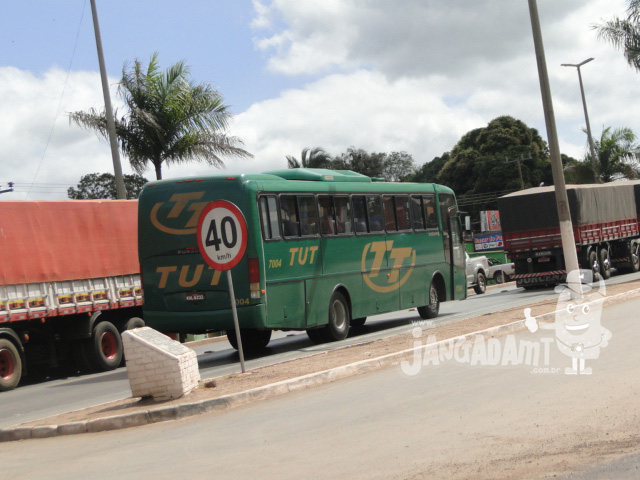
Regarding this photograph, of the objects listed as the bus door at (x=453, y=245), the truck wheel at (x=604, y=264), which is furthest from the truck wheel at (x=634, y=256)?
the bus door at (x=453, y=245)

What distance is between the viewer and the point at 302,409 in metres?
9.81

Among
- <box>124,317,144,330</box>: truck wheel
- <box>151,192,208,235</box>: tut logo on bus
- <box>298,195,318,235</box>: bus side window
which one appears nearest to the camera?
<box>151,192,208,235</box>: tut logo on bus

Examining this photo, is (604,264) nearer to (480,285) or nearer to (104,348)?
(480,285)

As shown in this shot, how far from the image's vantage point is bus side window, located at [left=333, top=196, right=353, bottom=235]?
18688 mm

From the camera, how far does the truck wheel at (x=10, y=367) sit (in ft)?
52.3

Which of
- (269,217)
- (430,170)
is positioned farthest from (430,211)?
(430,170)

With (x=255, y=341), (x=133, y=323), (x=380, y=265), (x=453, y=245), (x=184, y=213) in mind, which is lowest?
(x=255, y=341)

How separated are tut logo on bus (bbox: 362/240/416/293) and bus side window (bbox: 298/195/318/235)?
1905mm

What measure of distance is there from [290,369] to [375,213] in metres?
7.66

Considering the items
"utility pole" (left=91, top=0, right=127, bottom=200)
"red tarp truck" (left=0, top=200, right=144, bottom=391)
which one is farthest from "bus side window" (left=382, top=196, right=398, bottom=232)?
"utility pole" (left=91, top=0, right=127, bottom=200)

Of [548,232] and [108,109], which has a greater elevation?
[108,109]

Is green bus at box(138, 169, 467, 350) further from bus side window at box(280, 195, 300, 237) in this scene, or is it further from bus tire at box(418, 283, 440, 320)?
bus tire at box(418, 283, 440, 320)

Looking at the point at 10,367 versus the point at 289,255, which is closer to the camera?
the point at 10,367

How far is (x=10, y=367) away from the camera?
52.9 feet
